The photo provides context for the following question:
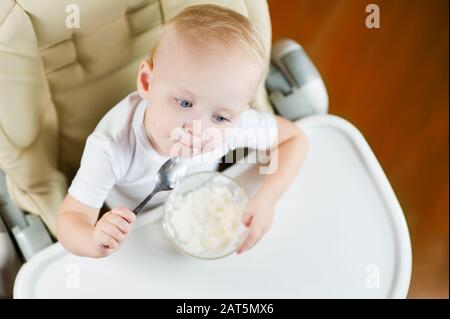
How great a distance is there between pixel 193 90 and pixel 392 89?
89cm

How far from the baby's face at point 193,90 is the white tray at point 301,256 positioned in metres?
0.17

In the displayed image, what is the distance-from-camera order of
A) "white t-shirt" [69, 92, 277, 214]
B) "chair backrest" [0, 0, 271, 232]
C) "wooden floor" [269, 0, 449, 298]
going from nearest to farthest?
"chair backrest" [0, 0, 271, 232]
"white t-shirt" [69, 92, 277, 214]
"wooden floor" [269, 0, 449, 298]

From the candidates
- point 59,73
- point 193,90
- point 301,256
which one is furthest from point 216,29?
point 301,256

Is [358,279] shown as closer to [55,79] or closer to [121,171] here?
[121,171]

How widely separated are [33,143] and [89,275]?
0.61 ft

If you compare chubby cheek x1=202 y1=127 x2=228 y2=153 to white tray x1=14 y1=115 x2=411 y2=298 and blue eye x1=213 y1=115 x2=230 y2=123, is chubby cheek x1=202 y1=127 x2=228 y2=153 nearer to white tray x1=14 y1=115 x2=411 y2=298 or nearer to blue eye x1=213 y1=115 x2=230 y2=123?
blue eye x1=213 y1=115 x2=230 y2=123

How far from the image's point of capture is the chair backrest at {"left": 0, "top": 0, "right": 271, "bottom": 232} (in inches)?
22.5

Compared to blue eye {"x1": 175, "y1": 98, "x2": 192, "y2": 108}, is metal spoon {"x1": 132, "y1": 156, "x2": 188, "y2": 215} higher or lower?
lower

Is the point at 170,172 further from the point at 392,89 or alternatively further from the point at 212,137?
the point at 392,89

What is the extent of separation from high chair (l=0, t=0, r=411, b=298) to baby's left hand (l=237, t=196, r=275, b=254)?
29 mm

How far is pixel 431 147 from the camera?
4.49 ft

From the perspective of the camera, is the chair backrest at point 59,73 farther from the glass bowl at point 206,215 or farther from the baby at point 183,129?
the glass bowl at point 206,215

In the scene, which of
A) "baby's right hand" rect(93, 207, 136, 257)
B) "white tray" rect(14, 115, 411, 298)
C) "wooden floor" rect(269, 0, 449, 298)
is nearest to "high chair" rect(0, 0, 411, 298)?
"white tray" rect(14, 115, 411, 298)
